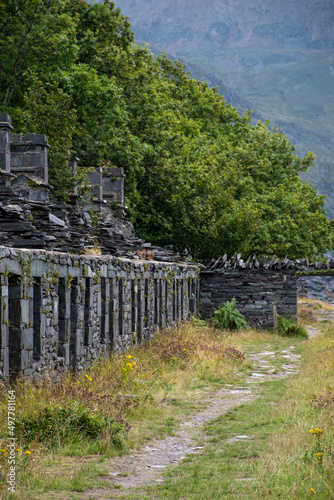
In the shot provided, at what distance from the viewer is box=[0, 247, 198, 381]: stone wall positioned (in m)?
7.93

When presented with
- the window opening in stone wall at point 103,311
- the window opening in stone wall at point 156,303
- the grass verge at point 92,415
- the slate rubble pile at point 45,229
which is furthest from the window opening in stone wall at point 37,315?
the window opening in stone wall at point 156,303

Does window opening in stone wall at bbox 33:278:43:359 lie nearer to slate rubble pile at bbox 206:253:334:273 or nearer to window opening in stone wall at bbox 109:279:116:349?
window opening in stone wall at bbox 109:279:116:349

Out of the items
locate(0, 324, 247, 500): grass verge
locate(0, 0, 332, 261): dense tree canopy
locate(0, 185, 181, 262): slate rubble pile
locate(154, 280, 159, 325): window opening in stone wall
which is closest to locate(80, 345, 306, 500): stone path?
locate(0, 324, 247, 500): grass verge

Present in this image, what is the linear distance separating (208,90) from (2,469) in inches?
1370

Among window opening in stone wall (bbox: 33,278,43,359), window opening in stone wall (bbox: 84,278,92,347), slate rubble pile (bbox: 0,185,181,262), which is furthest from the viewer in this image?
window opening in stone wall (bbox: 84,278,92,347)

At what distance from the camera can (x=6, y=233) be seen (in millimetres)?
9719

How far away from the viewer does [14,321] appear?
7.97m

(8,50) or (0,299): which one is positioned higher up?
(8,50)

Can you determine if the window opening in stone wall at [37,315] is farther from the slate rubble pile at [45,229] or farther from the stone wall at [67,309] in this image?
the slate rubble pile at [45,229]

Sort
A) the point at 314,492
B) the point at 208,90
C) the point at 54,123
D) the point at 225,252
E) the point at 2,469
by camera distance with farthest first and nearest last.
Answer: the point at 208,90 < the point at 225,252 < the point at 54,123 < the point at 2,469 < the point at 314,492

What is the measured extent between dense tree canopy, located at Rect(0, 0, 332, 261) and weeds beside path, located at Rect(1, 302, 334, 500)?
29.9 feet

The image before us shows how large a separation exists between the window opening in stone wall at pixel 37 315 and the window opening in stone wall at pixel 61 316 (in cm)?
101

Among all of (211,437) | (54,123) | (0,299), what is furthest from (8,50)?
(211,437)

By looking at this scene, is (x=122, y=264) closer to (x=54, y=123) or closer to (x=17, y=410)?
(x=17, y=410)
